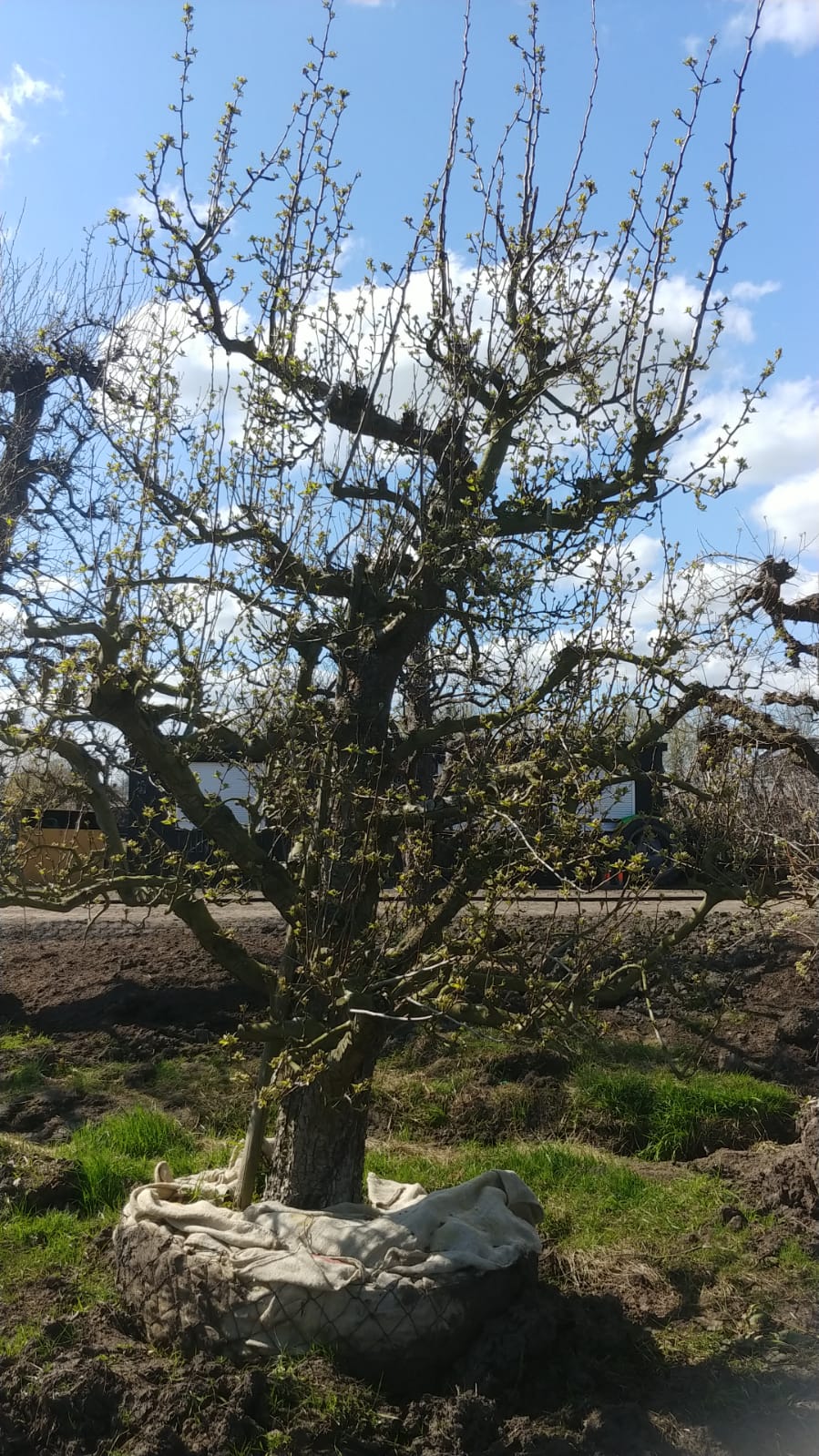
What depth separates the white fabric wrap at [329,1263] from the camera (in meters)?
3.62

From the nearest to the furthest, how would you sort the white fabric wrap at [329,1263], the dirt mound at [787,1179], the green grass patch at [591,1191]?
the white fabric wrap at [329,1263], the green grass patch at [591,1191], the dirt mound at [787,1179]

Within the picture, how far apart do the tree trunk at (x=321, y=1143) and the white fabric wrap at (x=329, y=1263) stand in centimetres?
16

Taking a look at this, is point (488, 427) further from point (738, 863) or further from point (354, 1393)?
point (354, 1393)

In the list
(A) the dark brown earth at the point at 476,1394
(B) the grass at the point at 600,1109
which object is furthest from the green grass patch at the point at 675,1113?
(A) the dark brown earth at the point at 476,1394

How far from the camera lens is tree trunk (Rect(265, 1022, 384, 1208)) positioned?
427 centimetres

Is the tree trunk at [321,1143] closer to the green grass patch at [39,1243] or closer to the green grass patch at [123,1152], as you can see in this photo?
the green grass patch at [39,1243]

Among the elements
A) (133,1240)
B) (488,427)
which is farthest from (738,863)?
(133,1240)

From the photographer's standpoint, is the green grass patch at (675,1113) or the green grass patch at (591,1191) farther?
the green grass patch at (675,1113)

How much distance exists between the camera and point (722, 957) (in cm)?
944

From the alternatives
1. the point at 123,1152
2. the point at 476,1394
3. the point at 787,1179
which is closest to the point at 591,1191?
the point at 787,1179

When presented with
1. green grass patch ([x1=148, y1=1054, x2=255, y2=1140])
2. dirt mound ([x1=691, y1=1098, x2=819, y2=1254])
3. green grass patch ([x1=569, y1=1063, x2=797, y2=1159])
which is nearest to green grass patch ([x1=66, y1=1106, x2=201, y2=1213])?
green grass patch ([x1=148, y1=1054, x2=255, y2=1140])

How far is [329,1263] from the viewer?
3.72 meters

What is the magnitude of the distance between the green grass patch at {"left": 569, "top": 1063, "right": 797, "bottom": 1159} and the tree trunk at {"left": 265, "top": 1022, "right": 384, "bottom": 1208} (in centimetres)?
260

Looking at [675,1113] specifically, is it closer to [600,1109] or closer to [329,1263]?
[600,1109]
